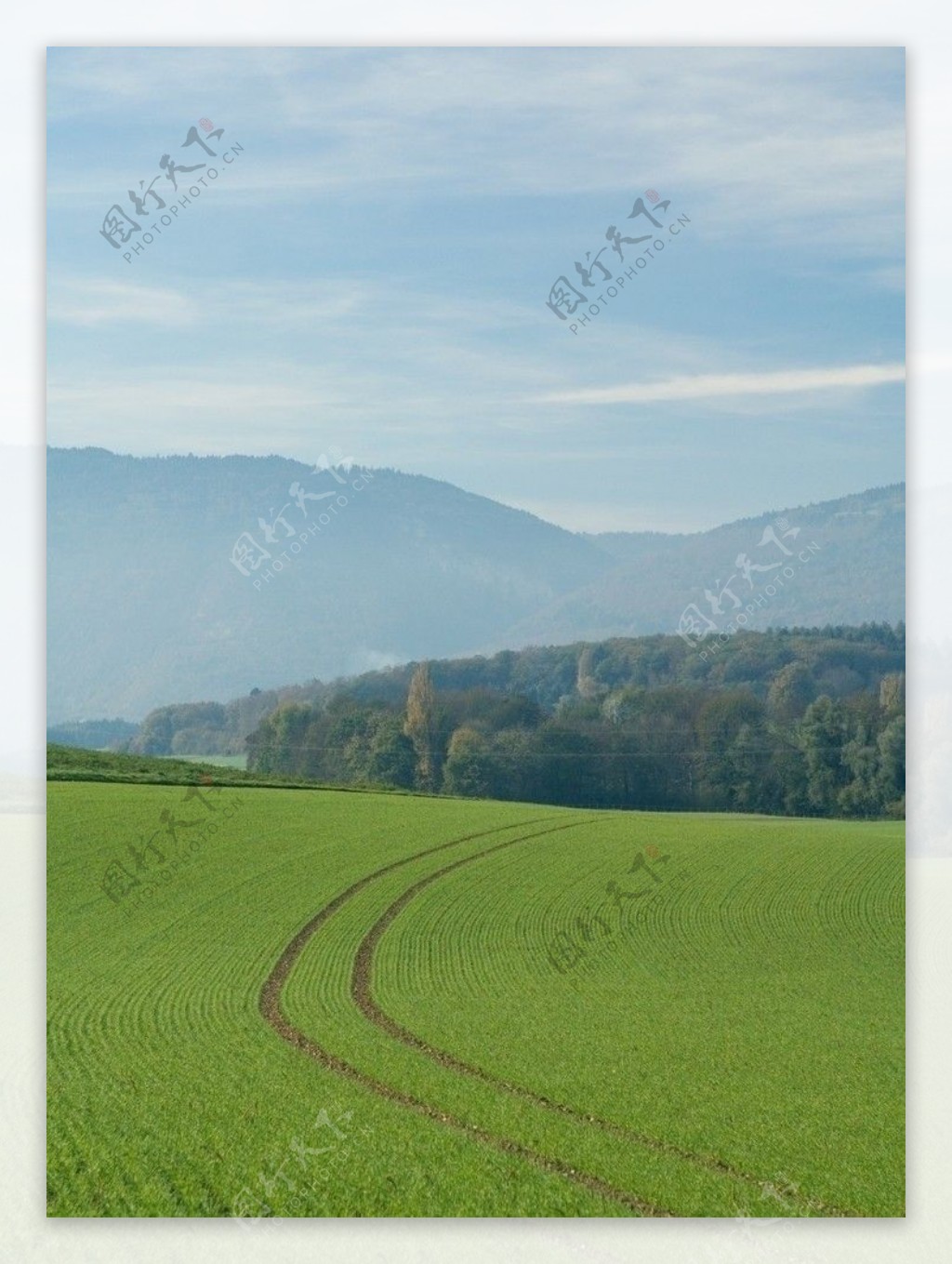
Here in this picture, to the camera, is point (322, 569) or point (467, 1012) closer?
point (467, 1012)

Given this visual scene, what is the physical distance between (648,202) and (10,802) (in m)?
8.47

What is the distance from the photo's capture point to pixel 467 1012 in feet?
44.5

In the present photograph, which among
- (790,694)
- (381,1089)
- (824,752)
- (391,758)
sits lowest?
(381,1089)

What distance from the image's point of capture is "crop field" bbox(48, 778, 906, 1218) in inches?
377

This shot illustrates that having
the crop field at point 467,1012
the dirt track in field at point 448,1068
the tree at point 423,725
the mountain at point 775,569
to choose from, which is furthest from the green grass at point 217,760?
the mountain at point 775,569

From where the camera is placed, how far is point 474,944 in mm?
17078

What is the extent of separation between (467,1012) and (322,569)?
8.52 metres

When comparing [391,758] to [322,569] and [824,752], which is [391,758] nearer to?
[322,569]

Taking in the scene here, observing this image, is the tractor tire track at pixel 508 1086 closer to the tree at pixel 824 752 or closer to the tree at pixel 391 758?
the tree at pixel 824 752

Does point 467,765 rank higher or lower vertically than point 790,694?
lower

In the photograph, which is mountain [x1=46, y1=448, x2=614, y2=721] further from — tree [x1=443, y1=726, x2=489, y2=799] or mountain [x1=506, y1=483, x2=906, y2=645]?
tree [x1=443, y1=726, x2=489, y2=799]

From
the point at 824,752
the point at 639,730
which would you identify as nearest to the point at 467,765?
the point at 639,730

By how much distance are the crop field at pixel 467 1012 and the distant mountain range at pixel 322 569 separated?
10.3 ft

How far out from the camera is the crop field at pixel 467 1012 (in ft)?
31.4
